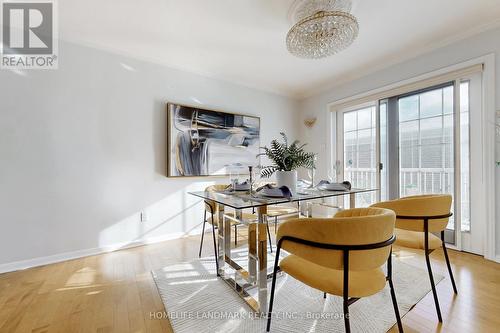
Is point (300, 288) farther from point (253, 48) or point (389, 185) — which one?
point (253, 48)

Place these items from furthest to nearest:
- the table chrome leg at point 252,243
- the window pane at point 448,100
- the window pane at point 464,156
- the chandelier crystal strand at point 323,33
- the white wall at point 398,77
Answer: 1. the window pane at point 448,100
2. the window pane at point 464,156
3. the white wall at point 398,77
4. the chandelier crystal strand at point 323,33
5. the table chrome leg at point 252,243

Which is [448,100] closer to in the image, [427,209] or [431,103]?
[431,103]

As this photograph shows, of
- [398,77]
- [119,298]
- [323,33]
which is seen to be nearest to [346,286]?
[119,298]

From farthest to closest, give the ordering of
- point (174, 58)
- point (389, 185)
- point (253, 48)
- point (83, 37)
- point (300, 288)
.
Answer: point (389, 185), point (174, 58), point (253, 48), point (83, 37), point (300, 288)

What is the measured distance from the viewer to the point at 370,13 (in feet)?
6.95

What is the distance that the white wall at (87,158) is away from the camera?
7.30 feet

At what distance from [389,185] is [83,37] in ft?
14.2

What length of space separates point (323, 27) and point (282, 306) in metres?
2.22

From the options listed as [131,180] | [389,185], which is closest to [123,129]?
[131,180]

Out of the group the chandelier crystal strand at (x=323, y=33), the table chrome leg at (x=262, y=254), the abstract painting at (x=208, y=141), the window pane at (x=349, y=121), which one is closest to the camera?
the table chrome leg at (x=262, y=254)

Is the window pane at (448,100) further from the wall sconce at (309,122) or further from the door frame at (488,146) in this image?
the wall sconce at (309,122)

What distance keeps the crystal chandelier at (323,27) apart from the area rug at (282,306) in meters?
2.12

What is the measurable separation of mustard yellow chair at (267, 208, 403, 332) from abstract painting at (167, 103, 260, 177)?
2309 millimetres

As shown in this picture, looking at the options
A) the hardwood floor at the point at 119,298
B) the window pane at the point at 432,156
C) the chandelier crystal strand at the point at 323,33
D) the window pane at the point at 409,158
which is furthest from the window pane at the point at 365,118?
the hardwood floor at the point at 119,298
